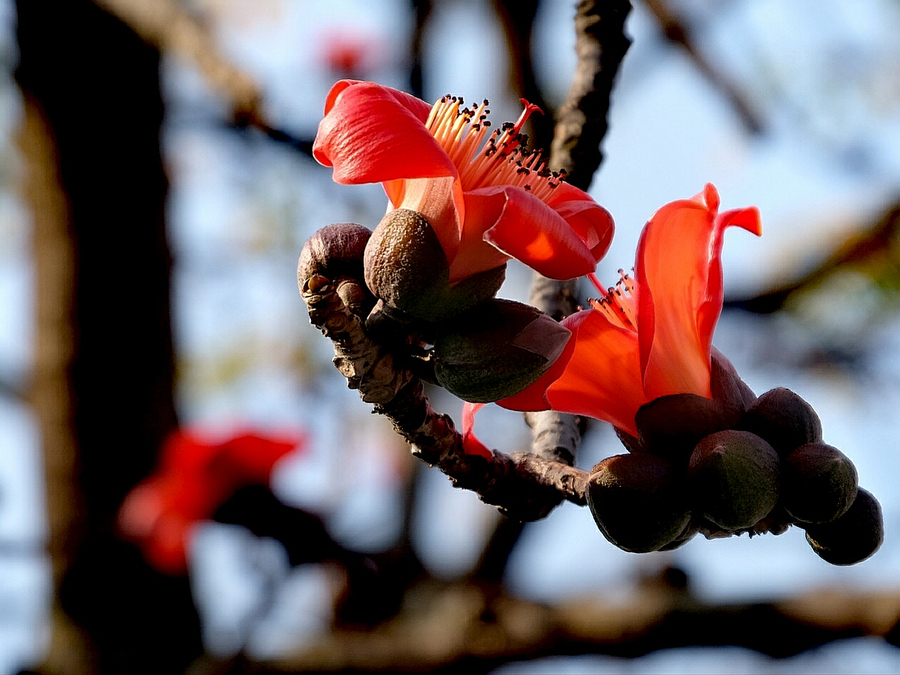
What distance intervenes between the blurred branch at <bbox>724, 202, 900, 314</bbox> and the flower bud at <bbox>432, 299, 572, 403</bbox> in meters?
2.23

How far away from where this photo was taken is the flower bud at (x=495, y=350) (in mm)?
896

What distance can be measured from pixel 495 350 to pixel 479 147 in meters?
0.28

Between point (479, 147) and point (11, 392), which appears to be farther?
point (11, 392)

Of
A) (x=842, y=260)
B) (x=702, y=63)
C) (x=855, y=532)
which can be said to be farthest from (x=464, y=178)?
(x=842, y=260)

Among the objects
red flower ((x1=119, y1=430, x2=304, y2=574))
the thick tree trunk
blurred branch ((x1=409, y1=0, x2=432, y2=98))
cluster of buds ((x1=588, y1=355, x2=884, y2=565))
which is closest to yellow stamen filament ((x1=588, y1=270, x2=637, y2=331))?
cluster of buds ((x1=588, y1=355, x2=884, y2=565))

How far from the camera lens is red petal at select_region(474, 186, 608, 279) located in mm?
855

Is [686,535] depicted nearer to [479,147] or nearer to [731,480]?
[731,480]

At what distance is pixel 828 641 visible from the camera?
2016 mm

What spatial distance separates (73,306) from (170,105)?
82 cm

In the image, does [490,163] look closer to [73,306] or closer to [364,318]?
[364,318]

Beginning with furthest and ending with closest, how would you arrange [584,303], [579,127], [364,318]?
[584,303] < [579,127] < [364,318]

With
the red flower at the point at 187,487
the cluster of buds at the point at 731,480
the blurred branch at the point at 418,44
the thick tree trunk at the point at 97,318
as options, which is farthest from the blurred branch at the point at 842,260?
the cluster of buds at the point at 731,480

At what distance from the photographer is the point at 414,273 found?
871 millimetres

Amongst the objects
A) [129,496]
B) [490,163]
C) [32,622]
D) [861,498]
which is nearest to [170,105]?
[129,496]
